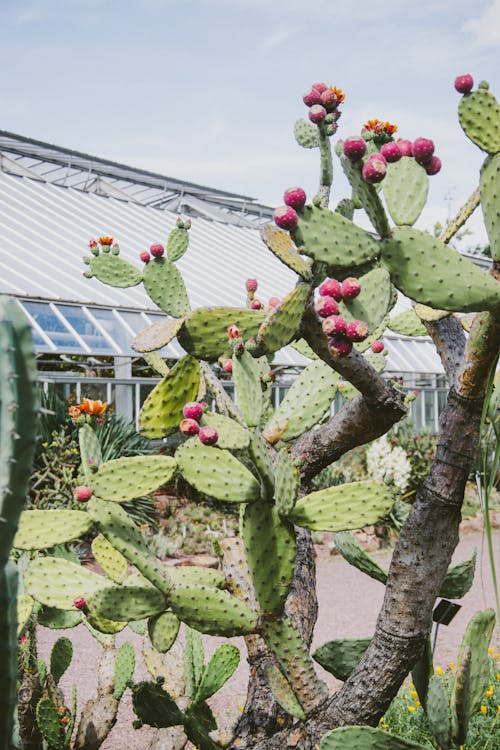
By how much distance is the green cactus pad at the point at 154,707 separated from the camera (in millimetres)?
2312

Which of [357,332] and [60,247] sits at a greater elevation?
[60,247]

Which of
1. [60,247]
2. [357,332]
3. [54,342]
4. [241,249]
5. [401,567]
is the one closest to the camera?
[357,332]

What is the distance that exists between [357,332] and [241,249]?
16.5 metres

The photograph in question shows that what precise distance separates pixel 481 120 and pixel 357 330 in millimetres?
601

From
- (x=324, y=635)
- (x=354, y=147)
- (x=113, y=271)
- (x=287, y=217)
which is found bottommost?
(x=324, y=635)

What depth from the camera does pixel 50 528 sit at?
2.20 m

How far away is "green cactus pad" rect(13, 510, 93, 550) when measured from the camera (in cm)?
216

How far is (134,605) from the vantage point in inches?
79.3

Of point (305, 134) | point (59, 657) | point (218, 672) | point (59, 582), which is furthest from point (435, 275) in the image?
point (59, 657)

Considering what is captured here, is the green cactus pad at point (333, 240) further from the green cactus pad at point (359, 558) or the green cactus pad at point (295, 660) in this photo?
the green cactus pad at point (359, 558)

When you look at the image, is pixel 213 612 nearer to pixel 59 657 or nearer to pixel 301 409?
pixel 301 409

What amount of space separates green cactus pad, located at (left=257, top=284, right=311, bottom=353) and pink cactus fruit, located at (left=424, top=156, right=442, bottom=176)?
0.35 meters

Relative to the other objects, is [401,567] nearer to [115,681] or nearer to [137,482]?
[137,482]

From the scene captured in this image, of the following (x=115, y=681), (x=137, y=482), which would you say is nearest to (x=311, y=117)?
(x=137, y=482)
